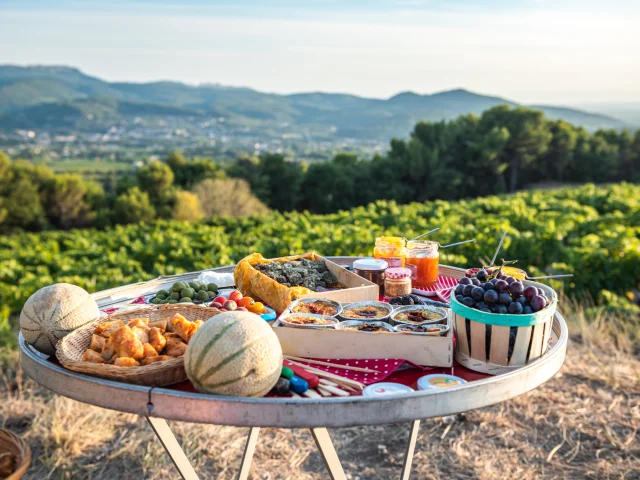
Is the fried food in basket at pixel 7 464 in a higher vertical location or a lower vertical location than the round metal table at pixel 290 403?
lower

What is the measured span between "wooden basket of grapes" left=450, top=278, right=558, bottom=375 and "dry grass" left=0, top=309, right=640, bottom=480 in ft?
7.25

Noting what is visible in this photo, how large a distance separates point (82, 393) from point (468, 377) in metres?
1.48

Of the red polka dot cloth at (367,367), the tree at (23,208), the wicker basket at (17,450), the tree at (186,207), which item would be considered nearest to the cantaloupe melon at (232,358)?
the red polka dot cloth at (367,367)

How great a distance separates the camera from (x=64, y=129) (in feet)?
531

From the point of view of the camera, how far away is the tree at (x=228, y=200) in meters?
57.5

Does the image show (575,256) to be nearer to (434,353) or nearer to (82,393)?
(434,353)

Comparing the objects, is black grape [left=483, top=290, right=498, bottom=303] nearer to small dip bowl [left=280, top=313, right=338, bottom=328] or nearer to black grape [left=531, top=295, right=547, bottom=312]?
black grape [left=531, top=295, right=547, bottom=312]

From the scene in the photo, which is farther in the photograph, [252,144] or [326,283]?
[252,144]

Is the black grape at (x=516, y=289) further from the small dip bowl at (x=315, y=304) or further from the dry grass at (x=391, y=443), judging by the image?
the dry grass at (x=391, y=443)

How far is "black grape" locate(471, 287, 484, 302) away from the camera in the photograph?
2.35 m

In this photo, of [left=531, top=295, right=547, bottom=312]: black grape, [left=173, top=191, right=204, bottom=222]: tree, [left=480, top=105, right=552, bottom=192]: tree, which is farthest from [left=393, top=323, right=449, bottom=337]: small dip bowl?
[left=480, top=105, right=552, bottom=192]: tree

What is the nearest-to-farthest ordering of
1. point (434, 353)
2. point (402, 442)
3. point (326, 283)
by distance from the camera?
point (434, 353) → point (326, 283) → point (402, 442)

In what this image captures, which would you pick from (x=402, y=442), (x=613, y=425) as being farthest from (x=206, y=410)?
(x=613, y=425)

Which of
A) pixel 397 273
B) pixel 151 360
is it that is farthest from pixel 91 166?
pixel 151 360
